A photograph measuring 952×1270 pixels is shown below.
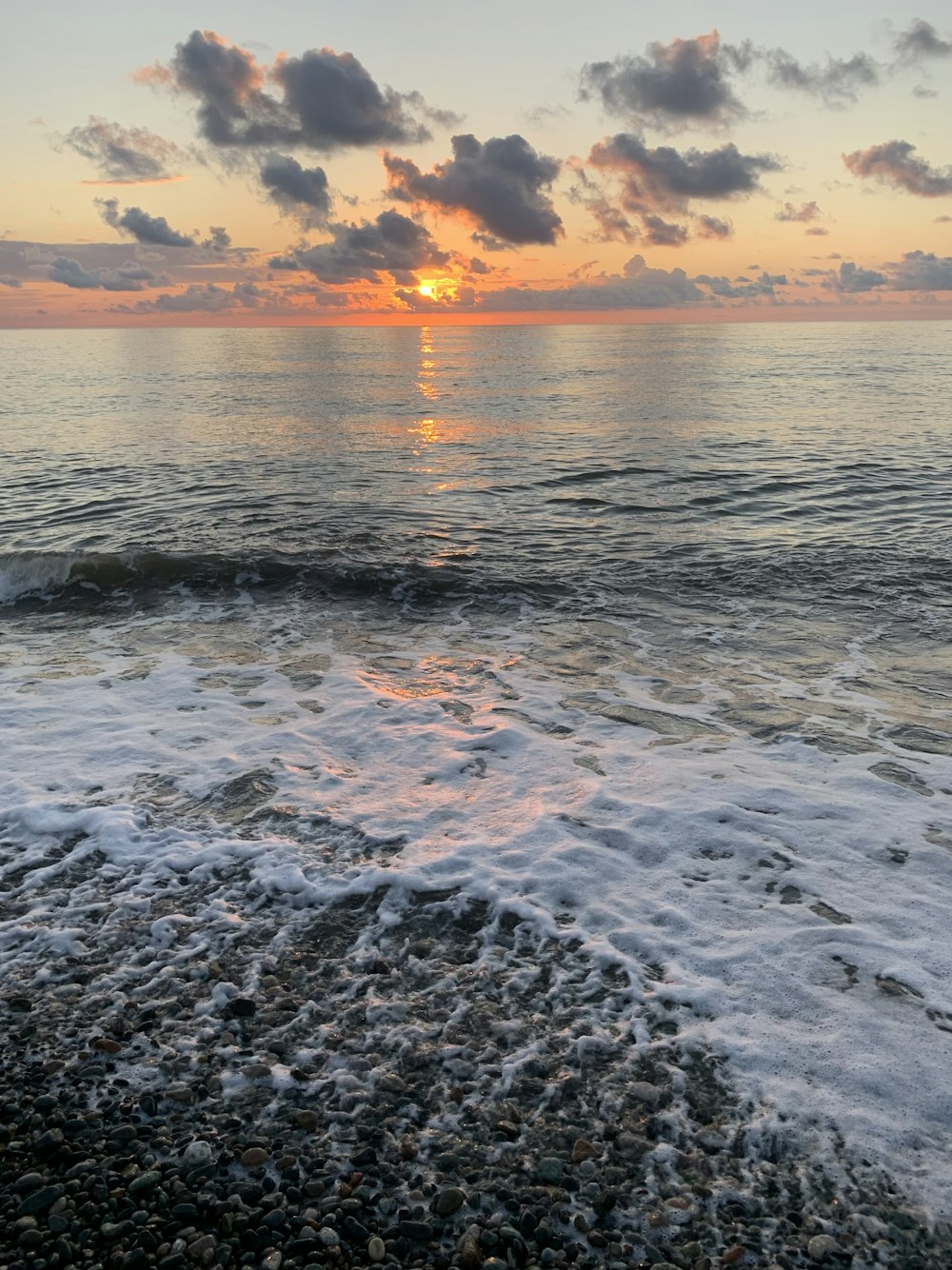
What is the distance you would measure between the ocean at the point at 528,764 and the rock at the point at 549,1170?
621mm

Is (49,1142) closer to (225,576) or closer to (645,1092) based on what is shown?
(645,1092)

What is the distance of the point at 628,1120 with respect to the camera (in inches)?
177

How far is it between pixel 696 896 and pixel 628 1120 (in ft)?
7.69

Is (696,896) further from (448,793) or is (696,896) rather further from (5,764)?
(5,764)

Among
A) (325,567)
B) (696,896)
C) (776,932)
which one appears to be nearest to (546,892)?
(696,896)

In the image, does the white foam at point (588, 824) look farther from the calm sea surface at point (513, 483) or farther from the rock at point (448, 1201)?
the calm sea surface at point (513, 483)

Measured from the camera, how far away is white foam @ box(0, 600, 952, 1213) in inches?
208

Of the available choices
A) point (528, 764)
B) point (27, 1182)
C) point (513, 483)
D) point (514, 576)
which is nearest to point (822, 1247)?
point (27, 1182)

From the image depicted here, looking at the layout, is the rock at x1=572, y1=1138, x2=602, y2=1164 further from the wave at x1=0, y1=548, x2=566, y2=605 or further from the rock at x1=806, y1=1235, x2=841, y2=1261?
the wave at x1=0, y1=548, x2=566, y2=605

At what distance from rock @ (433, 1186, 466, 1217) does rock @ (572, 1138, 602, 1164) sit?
63cm

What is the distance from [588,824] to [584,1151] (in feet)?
Answer: 11.5

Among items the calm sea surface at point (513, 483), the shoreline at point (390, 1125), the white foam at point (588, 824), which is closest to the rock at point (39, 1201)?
the shoreline at point (390, 1125)

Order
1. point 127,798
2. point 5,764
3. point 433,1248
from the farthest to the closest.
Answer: point 5,764, point 127,798, point 433,1248

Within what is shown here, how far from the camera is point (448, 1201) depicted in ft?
13.1
